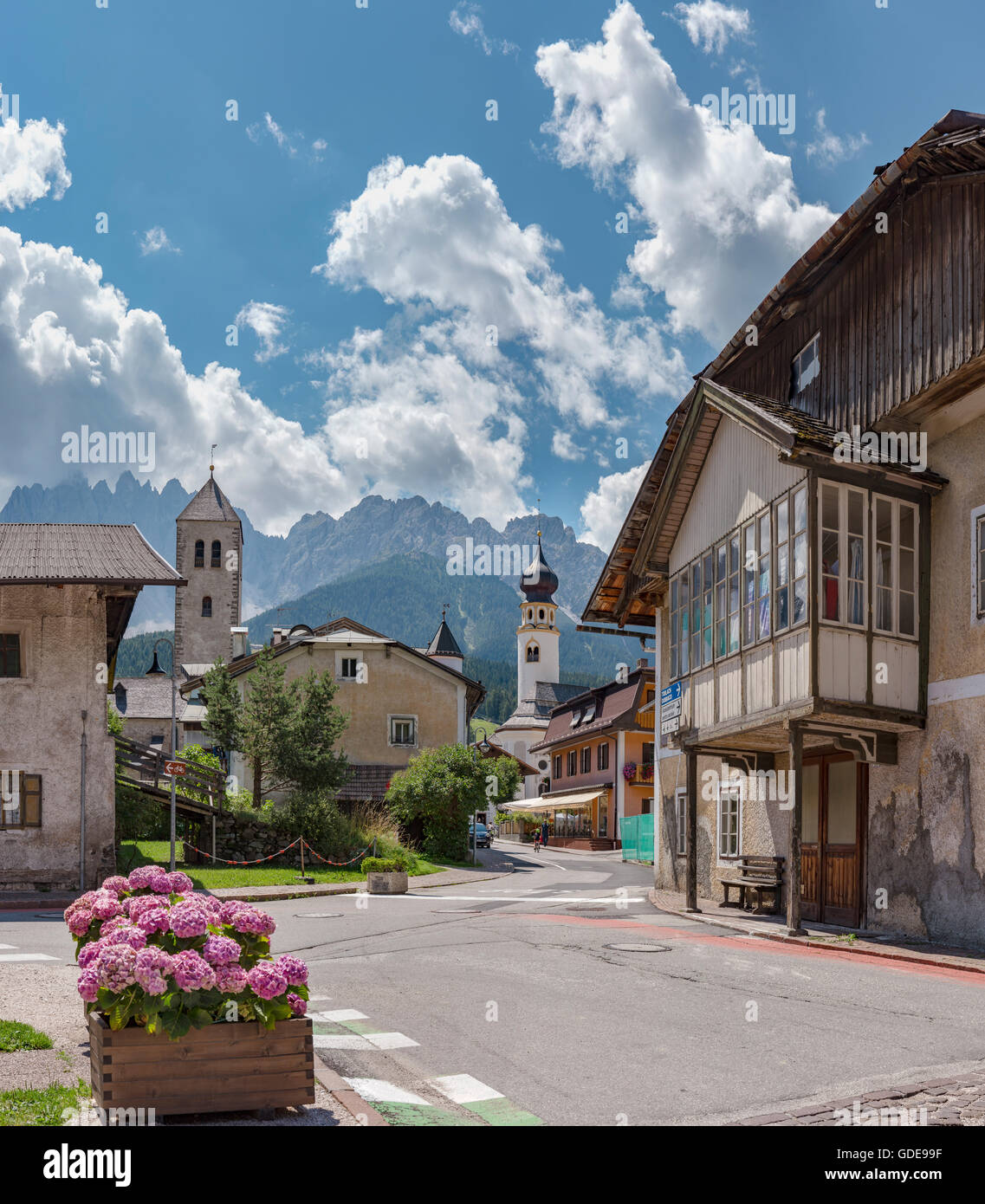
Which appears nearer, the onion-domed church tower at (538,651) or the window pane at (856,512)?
the window pane at (856,512)

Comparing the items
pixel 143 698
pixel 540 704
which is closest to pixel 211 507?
pixel 143 698

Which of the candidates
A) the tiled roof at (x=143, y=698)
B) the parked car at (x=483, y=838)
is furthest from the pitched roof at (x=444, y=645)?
the parked car at (x=483, y=838)

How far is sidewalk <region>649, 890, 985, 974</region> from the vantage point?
13961 mm

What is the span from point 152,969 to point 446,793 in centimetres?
3511

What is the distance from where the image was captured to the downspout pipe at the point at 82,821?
25.8 meters

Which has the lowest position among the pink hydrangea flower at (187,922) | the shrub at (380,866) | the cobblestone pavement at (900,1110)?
the shrub at (380,866)

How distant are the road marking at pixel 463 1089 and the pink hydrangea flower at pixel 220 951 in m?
1.77

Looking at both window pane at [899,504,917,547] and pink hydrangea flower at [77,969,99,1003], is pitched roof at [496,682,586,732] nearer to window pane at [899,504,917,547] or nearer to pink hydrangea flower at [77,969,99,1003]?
window pane at [899,504,917,547]

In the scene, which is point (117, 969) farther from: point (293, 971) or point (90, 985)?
point (293, 971)

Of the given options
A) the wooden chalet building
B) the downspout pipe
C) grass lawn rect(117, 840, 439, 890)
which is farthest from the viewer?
grass lawn rect(117, 840, 439, 890)

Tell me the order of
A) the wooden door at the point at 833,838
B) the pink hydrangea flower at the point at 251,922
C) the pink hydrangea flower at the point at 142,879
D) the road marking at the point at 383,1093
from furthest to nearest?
the wooden door at the point at 833,838 → the pink hydrangea flower at the point at 142,879 → the road marking at the point at 383,1093 → the pink hydrangea flower at the point at 251,922

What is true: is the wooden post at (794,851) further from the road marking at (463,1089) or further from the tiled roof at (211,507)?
the tiled roof at (211,507)

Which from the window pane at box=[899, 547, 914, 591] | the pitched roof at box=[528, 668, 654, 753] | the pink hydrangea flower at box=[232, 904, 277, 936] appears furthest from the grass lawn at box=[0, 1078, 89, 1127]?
the pitched roof at box=[528, 668, 654, 753]

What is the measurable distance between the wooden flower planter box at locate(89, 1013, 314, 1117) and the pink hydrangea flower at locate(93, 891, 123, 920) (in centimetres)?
88
